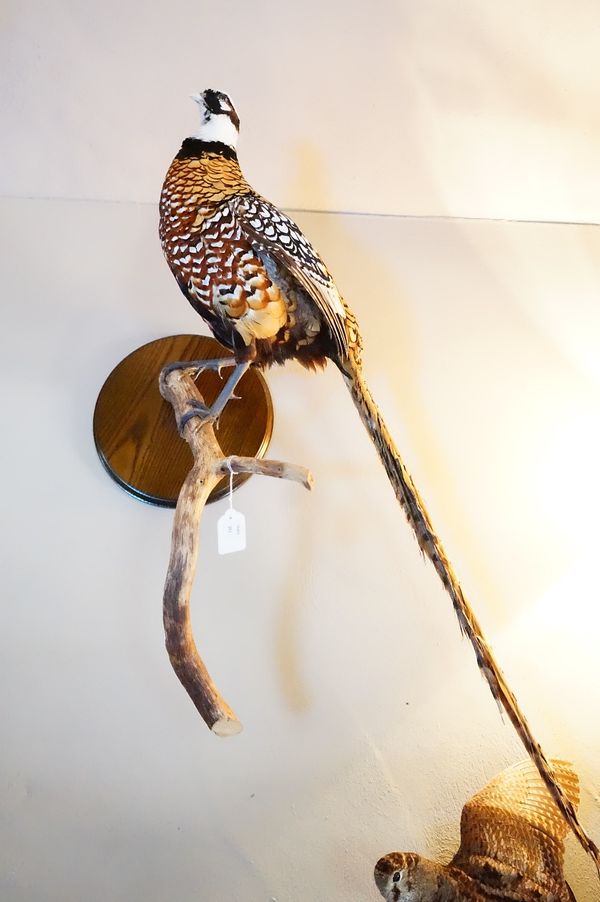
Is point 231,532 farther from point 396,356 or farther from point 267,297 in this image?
point 396,356

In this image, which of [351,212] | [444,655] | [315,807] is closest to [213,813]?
[315,807]

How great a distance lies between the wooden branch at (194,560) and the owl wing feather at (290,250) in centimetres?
21

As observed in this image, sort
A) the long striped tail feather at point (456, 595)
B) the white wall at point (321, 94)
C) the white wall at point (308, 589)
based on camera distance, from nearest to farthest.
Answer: the long striped tail feather at point (456, 595) → the white wall at point (308, 589) → the white wall at point (321, 94)

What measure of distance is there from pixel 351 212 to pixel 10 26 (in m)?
0.66

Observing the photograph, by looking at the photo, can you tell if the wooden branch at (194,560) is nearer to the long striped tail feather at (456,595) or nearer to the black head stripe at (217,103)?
the long striped tail feather at (456,595)

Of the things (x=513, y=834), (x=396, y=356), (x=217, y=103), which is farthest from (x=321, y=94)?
(x=513, y=834)

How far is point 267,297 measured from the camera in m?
0.85

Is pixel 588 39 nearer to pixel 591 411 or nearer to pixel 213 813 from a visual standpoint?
pixel 591 411

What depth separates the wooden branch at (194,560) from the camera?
2.65 feet

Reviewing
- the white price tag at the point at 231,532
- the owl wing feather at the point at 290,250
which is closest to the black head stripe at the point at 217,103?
the owl wing feather at the point at 290,250

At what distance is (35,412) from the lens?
1107 mm

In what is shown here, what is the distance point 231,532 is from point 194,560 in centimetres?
6

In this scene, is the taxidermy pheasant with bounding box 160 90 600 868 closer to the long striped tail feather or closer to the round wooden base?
the long striped tail feather

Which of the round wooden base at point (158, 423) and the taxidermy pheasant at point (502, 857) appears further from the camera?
the round wooden base at point (158, 423)
